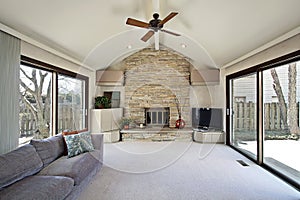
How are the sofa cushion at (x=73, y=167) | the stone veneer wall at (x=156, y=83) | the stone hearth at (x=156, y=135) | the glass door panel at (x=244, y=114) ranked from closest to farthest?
the sofa cushion at (x=73, y=167) → the glass door panel at (x=244, y=114) → the stone hearth at (x=156, y=135) → the stone veneer wall at (x=156, y=83)

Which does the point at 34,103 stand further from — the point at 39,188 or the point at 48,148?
the point at 39,188

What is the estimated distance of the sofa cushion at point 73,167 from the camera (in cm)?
269

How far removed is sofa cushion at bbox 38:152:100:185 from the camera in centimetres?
269

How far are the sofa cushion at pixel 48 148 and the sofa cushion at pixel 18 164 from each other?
0.14m

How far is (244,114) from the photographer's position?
5359mm

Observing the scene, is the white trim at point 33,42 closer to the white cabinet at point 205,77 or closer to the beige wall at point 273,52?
the white cabinet at point 205,77

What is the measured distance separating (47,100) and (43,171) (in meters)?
2.18

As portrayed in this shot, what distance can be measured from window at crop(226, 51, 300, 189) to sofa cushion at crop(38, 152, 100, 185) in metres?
3.20

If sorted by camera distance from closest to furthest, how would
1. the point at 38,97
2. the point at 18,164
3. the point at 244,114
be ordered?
the point at 18,164, the point at 38,97, the point at 244,114

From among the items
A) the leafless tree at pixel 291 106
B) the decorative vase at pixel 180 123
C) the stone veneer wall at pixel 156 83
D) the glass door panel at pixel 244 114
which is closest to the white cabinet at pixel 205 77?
the stone veneer wall at pixel 156 83

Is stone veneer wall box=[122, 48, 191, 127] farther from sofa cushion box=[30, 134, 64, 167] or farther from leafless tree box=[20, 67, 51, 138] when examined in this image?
sofa cushion box=[30, 134, 64, 167]

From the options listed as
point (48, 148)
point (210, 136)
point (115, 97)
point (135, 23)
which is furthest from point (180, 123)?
point (48, 148)

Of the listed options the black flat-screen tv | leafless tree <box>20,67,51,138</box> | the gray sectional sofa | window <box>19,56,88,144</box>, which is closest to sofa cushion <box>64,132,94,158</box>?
the gray sectional sofa

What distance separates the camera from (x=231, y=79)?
615 cm
